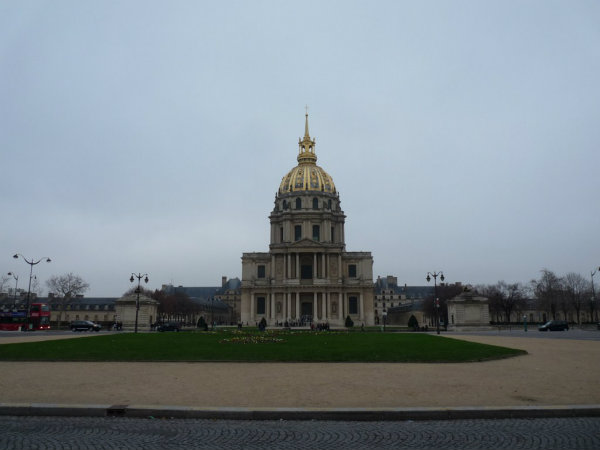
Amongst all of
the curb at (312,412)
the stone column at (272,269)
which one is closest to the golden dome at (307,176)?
the stone column at (272,269)

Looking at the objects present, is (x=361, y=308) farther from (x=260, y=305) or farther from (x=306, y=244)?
(x=260, y=305)

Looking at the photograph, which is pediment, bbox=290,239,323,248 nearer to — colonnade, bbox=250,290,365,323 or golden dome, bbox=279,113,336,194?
colonnade, bbox=250,290,365,323

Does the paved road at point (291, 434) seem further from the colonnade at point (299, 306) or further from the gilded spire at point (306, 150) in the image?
the gilded spire at point (306, 150)

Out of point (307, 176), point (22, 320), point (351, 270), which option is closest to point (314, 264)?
point (351, 270)

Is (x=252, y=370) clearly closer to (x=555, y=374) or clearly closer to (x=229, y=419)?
(x=229, y=419)

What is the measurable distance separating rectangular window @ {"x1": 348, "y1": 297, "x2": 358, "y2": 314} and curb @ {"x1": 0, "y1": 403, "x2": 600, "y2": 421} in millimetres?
78067

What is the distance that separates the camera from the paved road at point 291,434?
7.63 metres

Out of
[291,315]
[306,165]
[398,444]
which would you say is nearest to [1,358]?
[398,444]

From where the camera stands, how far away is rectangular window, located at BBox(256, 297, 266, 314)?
87000 millimetres

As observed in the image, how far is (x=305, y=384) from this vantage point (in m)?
12.7

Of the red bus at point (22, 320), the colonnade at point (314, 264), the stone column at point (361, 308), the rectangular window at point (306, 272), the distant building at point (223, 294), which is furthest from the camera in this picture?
the distant building at point (223, 294)

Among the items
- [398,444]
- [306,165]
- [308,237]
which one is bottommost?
[398,444]

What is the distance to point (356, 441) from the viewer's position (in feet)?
26.0

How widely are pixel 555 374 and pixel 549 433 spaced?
7.18 metres
